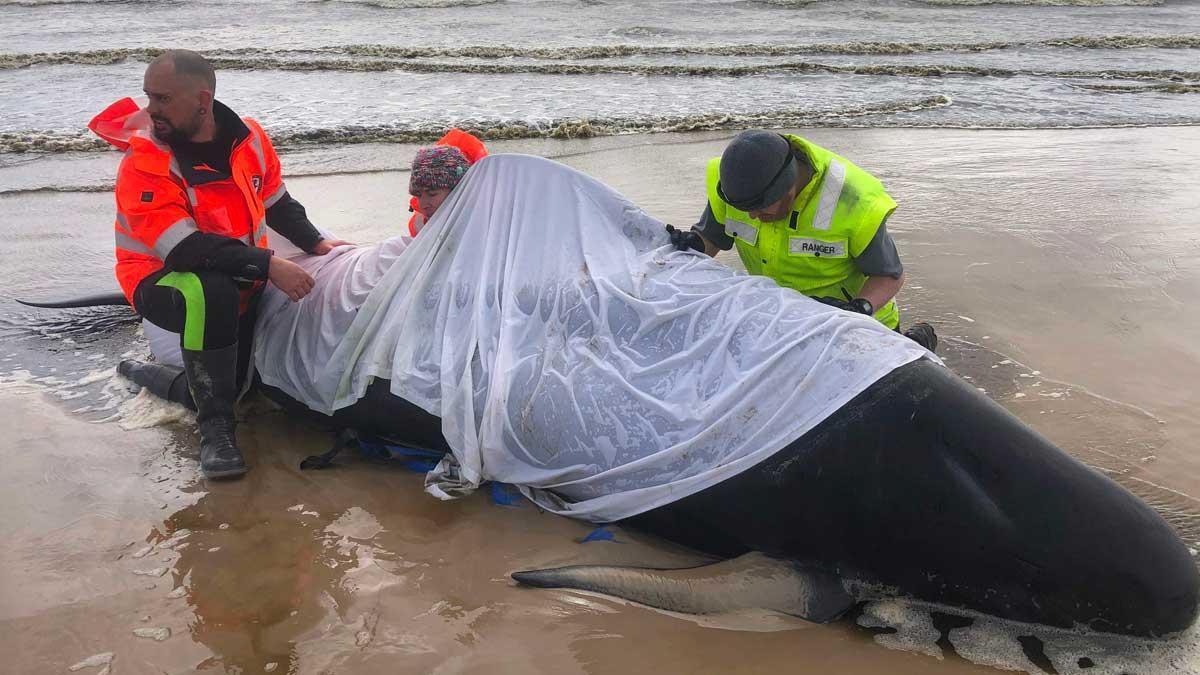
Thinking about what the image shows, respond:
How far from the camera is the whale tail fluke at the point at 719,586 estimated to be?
2926mm

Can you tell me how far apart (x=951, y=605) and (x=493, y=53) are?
13474mm

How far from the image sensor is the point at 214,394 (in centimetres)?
396

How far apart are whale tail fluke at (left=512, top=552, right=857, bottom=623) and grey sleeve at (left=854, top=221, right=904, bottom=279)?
1489mm

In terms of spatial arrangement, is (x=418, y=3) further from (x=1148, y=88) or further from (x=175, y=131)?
(x=175, y=131)

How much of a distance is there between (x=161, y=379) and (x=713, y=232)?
2.55 metres

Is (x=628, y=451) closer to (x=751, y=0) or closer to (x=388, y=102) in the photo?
(x=388, y=102)

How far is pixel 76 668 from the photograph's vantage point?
8.82ft

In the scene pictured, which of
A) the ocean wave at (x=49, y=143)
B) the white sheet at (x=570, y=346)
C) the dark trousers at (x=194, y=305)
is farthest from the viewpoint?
the ocean wave at (x=49, y=143)

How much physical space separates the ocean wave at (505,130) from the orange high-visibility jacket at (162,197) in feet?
18.0

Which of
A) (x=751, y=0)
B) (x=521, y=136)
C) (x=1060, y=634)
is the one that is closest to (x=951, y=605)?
→ (x=1060, y=634)

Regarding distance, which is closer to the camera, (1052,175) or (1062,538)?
(1062,538)

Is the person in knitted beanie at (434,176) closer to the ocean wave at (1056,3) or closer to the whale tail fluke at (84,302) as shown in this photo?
the whale tail fluke at (84,302)

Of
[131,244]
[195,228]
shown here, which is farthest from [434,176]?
[131,244]

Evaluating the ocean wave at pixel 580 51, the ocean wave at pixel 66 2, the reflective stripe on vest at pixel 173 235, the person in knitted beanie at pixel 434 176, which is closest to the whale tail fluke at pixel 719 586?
the person in knitted beanie at pixel 434 176
